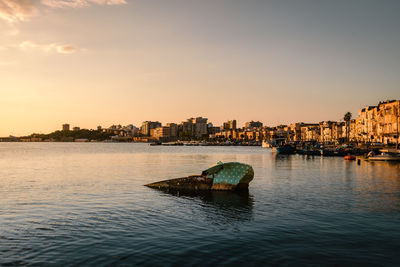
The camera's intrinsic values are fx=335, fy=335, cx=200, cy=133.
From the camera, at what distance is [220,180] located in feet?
117

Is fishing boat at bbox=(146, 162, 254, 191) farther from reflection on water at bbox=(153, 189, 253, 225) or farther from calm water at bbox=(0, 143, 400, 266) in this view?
calm water at bbox=(0, 143, 400, 266)

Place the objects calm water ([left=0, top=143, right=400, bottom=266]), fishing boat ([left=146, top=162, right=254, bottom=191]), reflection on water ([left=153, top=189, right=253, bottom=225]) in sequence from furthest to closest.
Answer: fishing boat ([left=146, top=162, right=254, bottom=191]), reflection on water ([left=153, top=189, right=253, bottom=225]), calm water ([left=0, top=143, right=400, bottom=266])

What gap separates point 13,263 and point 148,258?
563cm

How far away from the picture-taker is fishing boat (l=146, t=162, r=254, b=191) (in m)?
35.6

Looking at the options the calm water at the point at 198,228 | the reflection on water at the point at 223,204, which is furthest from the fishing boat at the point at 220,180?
the calm water at the point at 198,228

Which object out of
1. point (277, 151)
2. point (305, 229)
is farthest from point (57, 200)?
point (277, 151)

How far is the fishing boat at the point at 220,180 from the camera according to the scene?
117 ft

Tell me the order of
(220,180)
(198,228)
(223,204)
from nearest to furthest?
(198,228) < (223,204) < (220,180)

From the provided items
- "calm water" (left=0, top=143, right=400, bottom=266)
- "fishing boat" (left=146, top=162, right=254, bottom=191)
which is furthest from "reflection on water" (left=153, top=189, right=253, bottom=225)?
"fishing boat" (left=146, top=162, right=254, bottom=191)

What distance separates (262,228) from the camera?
20281 mm

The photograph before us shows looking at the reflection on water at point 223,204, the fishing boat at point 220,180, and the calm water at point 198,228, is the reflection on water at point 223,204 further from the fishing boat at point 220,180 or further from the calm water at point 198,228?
the fishing boat at point 220,180

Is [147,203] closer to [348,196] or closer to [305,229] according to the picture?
[305,229]

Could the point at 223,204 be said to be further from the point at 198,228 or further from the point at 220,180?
the point at 198,228

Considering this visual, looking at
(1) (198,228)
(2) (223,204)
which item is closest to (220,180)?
(2) (223,204)
